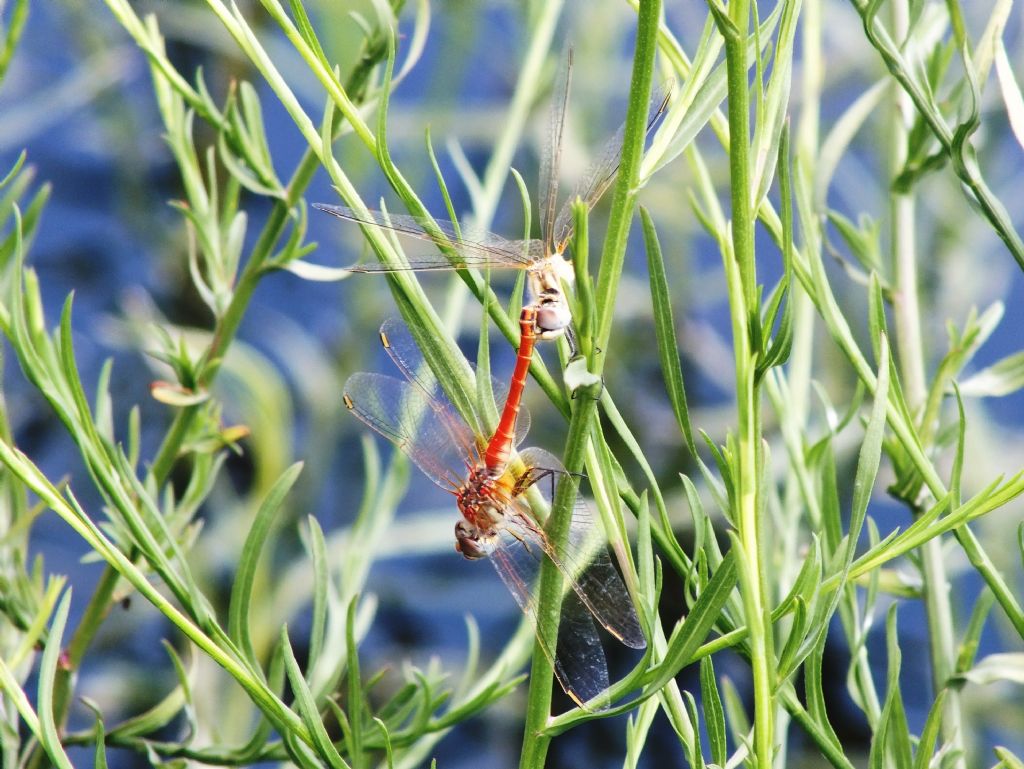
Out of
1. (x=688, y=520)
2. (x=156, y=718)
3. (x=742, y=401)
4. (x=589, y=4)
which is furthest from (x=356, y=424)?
(x=742, y=401)

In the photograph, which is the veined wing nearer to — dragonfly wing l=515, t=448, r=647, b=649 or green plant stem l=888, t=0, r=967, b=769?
dragonfly wing l=515, t=448, r=647, b=649

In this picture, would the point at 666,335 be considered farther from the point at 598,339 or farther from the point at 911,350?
the point at 911,350

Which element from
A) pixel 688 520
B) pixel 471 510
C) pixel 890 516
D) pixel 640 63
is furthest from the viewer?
pixel 890 516

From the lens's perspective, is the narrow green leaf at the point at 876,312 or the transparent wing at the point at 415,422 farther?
the transparent wing at the point at 415,422

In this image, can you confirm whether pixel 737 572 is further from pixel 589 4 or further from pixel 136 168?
pixel 136 168

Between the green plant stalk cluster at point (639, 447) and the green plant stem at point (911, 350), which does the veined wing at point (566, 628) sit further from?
the green plant stem at point (911, 350)

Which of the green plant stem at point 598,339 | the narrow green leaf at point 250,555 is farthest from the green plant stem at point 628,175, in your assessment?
the narrow green leaf at point 250,555

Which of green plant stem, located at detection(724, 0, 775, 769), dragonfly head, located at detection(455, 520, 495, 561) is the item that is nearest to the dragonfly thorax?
dragonfly head, located at detection(455, 520, 495, 561)

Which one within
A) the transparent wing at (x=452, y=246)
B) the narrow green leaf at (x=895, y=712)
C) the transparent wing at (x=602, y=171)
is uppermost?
the transparent wing at (x=602, y=171)
